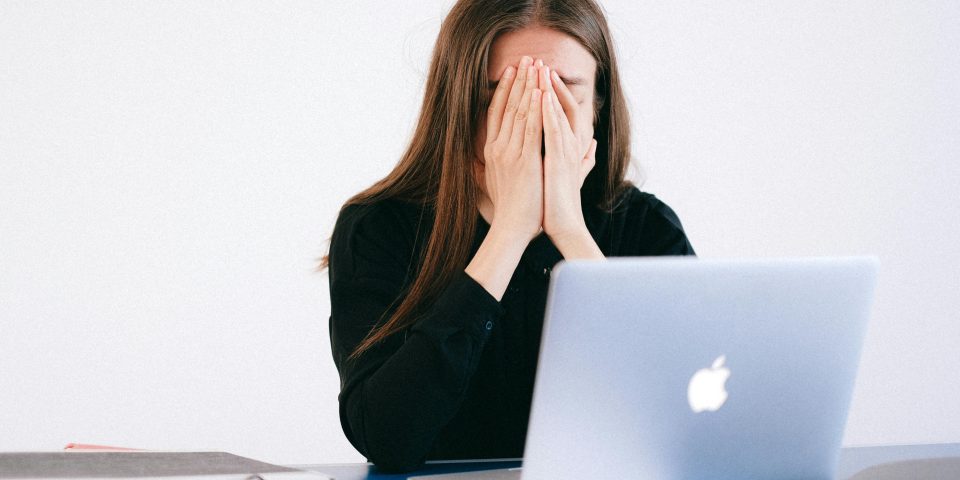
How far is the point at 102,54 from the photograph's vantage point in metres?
3.00

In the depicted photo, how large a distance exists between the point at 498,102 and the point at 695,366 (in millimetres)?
691

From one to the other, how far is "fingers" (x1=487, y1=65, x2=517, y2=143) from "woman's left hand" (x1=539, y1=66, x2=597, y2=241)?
49mm

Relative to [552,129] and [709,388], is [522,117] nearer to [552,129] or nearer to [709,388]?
[552,129]

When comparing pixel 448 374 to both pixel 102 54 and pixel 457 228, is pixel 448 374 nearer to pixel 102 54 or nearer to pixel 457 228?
pixel 457 228

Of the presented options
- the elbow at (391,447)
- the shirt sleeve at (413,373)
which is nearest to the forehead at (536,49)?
the shirt sleeve at (413,373)

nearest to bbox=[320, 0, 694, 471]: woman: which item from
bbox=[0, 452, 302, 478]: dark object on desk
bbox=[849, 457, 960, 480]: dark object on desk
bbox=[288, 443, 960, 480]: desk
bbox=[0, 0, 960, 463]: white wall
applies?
bbox=[288, 443, 960, 480]: desk

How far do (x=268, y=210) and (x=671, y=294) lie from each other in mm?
2507

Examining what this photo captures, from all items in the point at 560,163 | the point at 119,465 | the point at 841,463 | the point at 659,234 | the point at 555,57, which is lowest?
the point at 841,463

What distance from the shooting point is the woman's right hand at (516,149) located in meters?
1.35

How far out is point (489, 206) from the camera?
151 cm

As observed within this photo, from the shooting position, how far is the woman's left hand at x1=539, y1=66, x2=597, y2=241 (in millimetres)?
1362

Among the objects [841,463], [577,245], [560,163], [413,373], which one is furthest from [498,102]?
[841,463]

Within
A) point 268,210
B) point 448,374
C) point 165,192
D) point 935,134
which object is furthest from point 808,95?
point 448,374

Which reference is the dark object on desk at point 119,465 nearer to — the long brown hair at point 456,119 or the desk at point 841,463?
the desk at point 841,463
